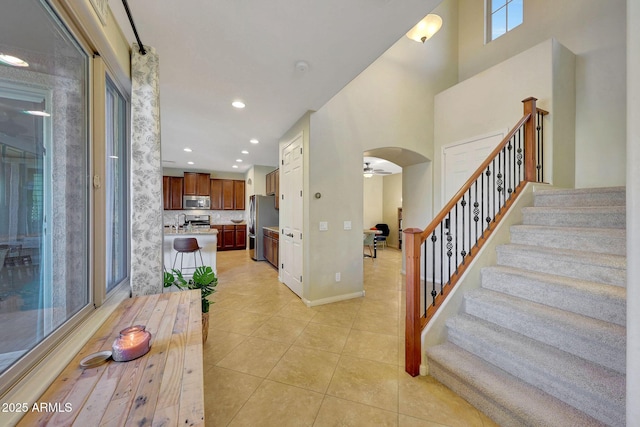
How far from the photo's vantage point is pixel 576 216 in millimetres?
2252

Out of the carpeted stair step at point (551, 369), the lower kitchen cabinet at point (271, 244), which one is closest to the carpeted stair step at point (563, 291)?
the carpeted stair step at point (551, 369)

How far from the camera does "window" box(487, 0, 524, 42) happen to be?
164 inches

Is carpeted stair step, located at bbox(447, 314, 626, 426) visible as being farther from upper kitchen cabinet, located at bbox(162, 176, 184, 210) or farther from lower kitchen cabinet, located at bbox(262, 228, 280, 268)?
upper kitchen cabinet, located at bbox(162, 176, 184, 210)

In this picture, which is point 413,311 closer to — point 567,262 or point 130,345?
point 567,262

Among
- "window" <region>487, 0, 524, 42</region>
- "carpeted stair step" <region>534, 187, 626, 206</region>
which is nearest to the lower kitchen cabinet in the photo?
"carpeted stair step" <region>534, 187, 626, 206</region>

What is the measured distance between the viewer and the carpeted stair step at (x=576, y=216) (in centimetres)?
205

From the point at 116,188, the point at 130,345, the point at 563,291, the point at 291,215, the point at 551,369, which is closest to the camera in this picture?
the point at 130,345

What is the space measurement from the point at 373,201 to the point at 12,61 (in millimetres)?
8916

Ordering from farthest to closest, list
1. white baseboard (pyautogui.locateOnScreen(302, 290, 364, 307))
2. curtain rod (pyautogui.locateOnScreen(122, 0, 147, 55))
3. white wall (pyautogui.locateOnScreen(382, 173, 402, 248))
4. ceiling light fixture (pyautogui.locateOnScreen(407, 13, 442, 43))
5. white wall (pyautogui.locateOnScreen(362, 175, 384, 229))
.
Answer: white wall (pyautogui.locateOnScreen(362, 175, 384, 229)) → white wall (pyautogui.locateOnScreen(382, 173, 402, 248)) → ceiling light fixture (pyautogui.locateOnScreen(407, 13, 442, 43)) → white baseboard (pyautogui.locateOnScreen(302, 290, 364, 307)) → curtain rod (pyautogui.locateOnScreen(122, 0, 147, 55))

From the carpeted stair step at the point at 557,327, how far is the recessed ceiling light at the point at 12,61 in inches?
118

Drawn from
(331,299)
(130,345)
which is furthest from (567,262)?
(130,345)

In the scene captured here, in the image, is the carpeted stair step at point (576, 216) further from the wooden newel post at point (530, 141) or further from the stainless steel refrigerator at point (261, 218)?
the stainless steel refrigerator at point (261, 218)

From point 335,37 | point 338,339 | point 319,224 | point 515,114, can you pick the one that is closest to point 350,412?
point 338,339

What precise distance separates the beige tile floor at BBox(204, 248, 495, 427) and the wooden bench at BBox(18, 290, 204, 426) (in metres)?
0.78
